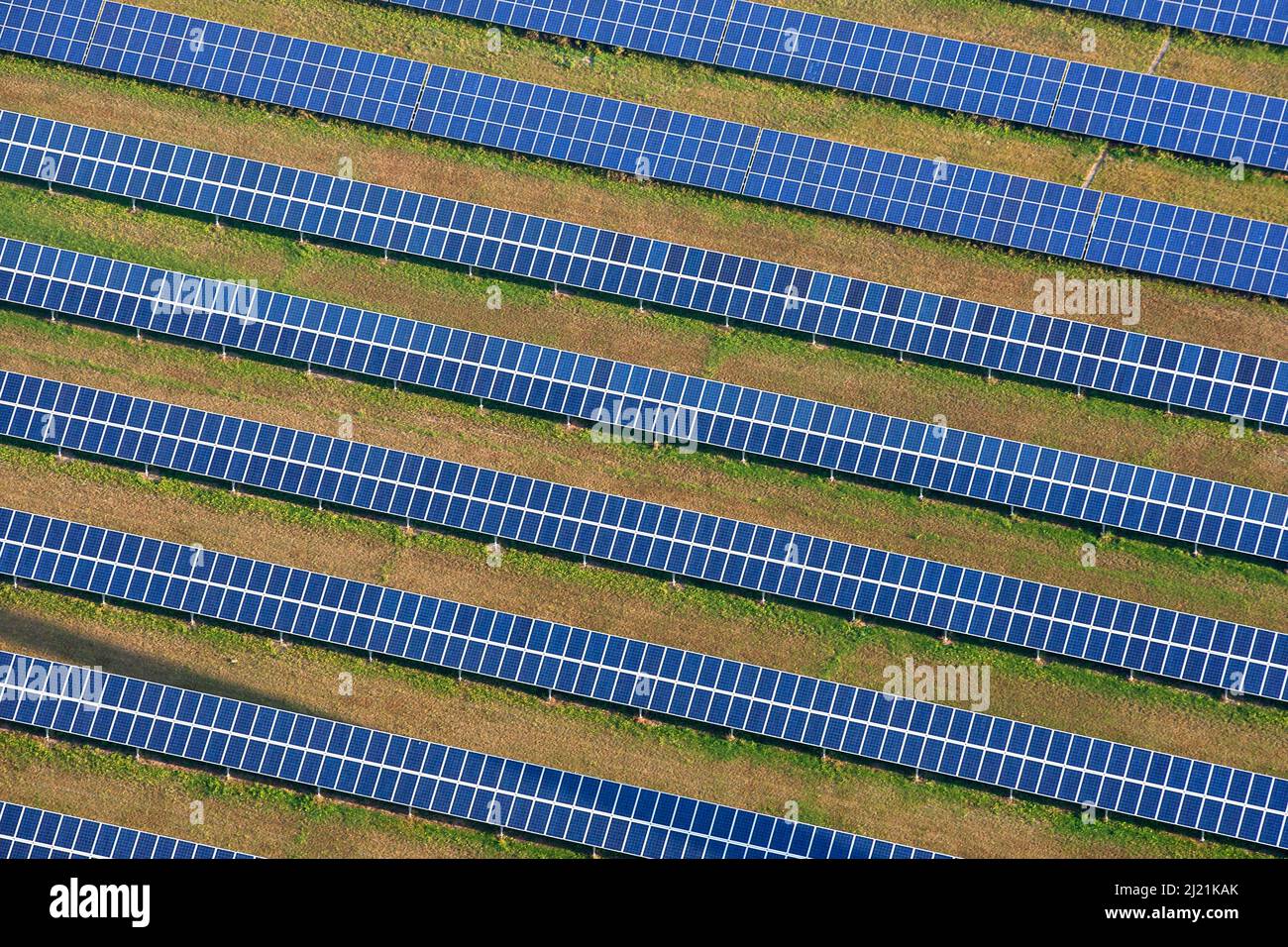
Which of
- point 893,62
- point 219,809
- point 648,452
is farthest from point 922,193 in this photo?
point 219,809

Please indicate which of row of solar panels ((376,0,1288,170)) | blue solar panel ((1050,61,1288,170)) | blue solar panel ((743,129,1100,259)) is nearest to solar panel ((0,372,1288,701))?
blue solar panel ((743,129,1100,259))

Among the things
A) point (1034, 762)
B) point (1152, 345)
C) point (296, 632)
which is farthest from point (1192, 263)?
point (296, 632)

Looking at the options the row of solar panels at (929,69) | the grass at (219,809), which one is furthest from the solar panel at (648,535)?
the row of solar panels at (929,69)

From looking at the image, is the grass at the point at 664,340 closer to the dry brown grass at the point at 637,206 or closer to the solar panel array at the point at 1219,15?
the dry brown grass at the point at 637,206

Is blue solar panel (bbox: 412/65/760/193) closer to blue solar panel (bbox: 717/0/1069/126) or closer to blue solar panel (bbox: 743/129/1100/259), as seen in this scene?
blue solar panel (bbox: 743/129/1100/259)
